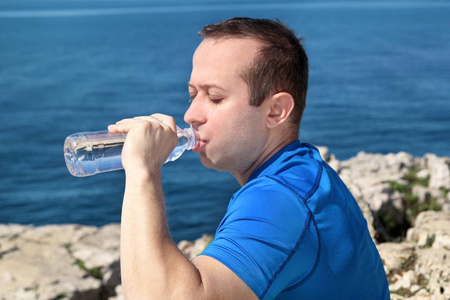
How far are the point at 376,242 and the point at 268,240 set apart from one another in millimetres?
3440

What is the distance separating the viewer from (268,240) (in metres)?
2.06

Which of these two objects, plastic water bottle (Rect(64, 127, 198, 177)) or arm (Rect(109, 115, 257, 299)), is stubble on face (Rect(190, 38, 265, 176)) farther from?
arm (Rect(109, 115, 257, 299))

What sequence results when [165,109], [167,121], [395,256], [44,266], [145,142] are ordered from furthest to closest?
[165,109]
[44,266]
[395,256]
[167,121]
[145,142]

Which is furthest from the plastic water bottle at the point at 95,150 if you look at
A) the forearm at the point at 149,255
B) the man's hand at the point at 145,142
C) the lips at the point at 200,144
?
the forearm at the point at 149,255

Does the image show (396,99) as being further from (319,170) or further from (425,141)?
(319,170)

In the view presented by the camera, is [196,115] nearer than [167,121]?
No

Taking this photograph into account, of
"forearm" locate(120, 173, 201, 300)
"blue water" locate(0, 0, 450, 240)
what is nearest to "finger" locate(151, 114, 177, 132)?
"forearm" locate(120, 173, 201, 300)

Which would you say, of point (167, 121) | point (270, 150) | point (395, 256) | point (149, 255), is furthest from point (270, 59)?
point (395, 256)

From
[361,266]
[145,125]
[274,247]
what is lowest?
[361,266]

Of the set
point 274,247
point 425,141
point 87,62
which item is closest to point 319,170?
point 274,247

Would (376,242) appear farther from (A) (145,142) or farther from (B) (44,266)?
(A) (145,142)

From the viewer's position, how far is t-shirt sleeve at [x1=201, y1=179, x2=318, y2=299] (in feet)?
6.67

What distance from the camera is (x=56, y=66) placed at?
3478 cm

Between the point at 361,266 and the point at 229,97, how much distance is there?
33.1 inches
